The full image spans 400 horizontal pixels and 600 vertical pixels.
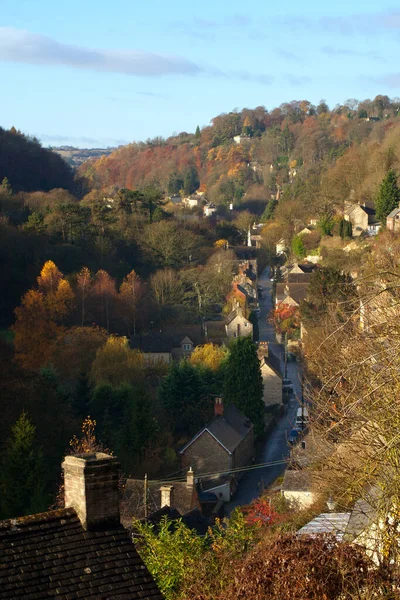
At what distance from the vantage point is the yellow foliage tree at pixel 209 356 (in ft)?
123

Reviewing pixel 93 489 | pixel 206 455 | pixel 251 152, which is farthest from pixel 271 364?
pixel 251 152

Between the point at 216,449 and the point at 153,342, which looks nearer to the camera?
the point at 216,449

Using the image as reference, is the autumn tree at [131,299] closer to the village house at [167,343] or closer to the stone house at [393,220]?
the village house at [167,343]

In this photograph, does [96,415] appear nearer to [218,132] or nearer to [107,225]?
[107,225]

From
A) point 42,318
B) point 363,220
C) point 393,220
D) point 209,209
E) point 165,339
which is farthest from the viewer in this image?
point 209,209

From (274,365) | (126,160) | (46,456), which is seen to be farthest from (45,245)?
(126,160)

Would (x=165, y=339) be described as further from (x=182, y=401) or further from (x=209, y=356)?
(x=182, y=401)

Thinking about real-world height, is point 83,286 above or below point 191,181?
below

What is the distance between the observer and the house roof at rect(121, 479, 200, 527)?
67.1ft

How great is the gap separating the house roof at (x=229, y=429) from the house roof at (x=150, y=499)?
5.99m

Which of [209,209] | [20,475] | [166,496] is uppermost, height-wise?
[209,209]

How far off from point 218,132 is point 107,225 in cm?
8567

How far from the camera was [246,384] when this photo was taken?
33156 millimetres

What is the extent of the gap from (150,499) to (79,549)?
1586cm
